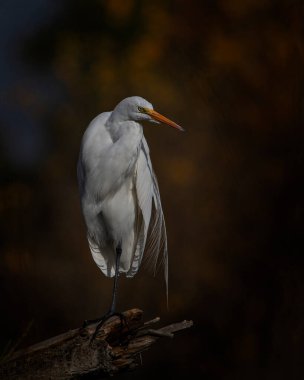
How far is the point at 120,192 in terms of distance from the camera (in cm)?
214

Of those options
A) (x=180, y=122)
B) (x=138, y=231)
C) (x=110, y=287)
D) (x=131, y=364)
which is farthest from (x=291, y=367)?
(x=131, y=364)

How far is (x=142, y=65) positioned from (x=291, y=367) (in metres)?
1.51

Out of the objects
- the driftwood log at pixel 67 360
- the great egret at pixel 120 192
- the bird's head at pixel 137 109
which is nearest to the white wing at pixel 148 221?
the great egret at pixel 120 192

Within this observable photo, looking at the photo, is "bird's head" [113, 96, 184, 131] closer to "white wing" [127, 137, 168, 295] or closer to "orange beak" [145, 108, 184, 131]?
"orange beak" [145, 108, 184, 131]

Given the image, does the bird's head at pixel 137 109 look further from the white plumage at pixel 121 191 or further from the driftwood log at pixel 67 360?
the driftwood log at pixel 67 360

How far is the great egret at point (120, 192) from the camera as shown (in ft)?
6.72

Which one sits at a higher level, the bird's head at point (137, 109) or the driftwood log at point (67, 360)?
the bird's head at point (137, 109)

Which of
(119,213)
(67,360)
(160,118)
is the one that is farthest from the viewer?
(119,213)

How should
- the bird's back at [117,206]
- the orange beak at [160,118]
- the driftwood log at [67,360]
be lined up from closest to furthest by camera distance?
the driftwood log at [67,360]
the orange beak at [160,118]
the bird's back at [117,206]

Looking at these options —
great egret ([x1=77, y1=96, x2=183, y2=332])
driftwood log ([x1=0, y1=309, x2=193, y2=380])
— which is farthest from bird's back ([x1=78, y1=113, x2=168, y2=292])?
driftwood log ([x1=0, y1=309, x2=193, y2=380])

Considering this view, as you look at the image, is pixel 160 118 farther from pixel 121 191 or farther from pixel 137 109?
pixel 121 191

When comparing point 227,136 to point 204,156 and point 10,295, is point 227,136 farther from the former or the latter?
point 10,295

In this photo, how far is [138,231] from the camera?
2.19m

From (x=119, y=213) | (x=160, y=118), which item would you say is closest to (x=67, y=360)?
(x=119, y=213)
